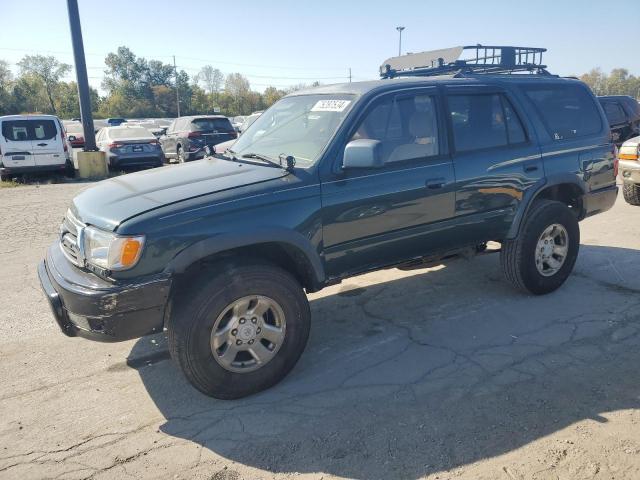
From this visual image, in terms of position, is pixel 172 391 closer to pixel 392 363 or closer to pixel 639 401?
pixel 392 363

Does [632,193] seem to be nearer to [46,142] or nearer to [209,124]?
[209,124]

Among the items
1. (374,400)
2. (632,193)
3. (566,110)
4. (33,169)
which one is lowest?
(374,400)

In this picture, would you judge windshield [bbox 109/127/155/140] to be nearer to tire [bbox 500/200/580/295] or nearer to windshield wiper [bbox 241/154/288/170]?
windshield wiper [bbox 241/154/288/170]

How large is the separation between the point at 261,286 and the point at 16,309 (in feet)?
9.81

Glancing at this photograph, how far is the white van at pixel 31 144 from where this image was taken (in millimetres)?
13086

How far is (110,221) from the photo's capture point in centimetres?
297

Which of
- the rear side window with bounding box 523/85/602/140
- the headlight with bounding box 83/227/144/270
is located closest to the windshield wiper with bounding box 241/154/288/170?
the headlight with bounding box 83/227/144/270

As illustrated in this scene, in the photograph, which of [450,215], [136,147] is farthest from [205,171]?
[136,147]

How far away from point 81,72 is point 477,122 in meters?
12.8

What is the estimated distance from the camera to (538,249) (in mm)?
4652

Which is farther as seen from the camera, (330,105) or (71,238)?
(330,105)

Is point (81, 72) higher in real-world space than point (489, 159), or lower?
higher

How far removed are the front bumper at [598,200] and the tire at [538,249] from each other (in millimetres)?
238

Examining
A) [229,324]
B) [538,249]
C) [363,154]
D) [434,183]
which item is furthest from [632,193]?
[229,324]
